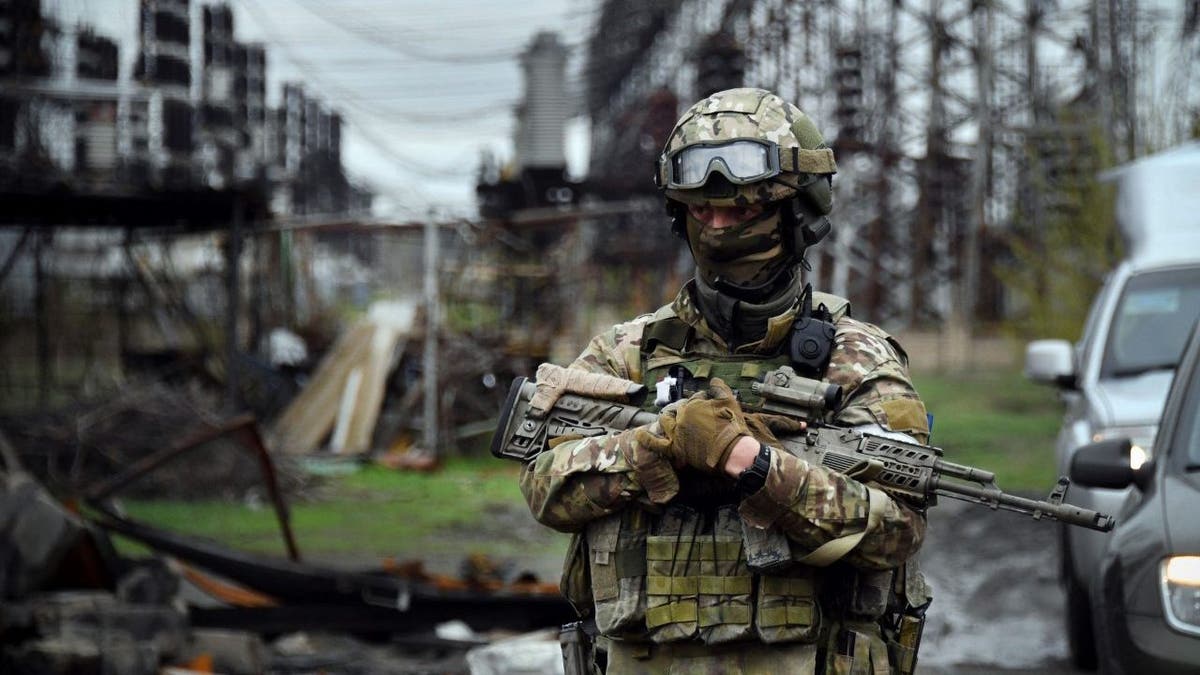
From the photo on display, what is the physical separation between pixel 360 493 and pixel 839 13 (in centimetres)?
1325

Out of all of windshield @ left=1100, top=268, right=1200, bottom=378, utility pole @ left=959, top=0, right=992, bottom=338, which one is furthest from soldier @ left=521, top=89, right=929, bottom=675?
utility pole @ left=959, top=0, right=992, bottom=338

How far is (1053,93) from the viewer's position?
23.2m

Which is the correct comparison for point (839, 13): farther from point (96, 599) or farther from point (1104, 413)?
point (96, 599)

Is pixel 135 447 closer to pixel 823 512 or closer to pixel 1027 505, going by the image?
pixel 823 512

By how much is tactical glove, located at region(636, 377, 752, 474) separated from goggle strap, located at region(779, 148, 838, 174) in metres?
0.62

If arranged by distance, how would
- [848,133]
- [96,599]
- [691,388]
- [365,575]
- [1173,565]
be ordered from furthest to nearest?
1. [848,133]
2. [365,575]
3. [96,599]
4. [1173,565]
5. [691,388]

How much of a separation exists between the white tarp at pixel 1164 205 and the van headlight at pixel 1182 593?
4.01 m

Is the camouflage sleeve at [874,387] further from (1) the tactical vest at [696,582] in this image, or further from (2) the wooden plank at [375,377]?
(2) the wooden plank at [375,377]

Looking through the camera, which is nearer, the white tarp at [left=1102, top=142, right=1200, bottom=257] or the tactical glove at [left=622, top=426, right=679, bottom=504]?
the tactical glove at [left=622, top=426, right=679, bottom=504]

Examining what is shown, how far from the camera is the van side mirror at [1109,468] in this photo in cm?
499

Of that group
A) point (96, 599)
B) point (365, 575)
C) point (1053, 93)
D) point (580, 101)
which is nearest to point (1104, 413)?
point (365, 575)

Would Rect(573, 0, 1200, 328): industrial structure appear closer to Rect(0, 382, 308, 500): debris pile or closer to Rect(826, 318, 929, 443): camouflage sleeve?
Rect(0, 382, 308, 500): debris pile

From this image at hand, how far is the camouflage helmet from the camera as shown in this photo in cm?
328

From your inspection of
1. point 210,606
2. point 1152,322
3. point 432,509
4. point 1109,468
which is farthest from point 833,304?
point 432,509
